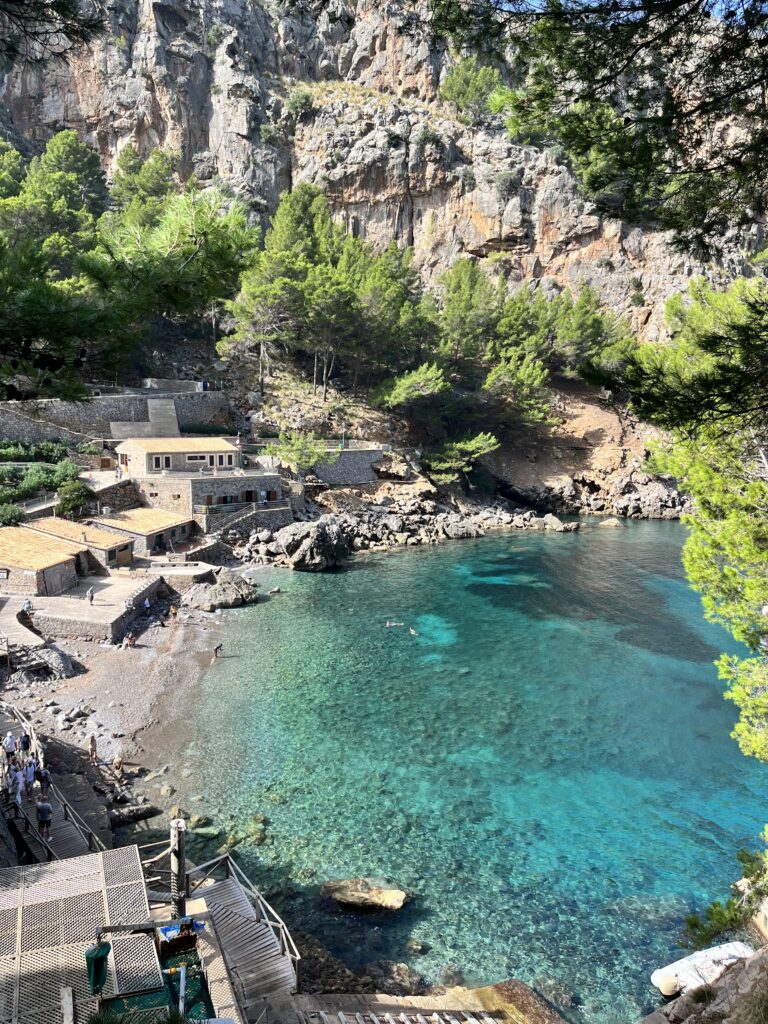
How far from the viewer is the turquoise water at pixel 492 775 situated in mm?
12625

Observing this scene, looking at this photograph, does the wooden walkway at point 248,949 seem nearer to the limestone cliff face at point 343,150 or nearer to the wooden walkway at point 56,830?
the wooden walkway at point 56,830

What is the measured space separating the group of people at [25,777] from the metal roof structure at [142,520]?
17.5 metres

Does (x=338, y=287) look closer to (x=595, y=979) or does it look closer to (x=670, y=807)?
(x=670, y=807)

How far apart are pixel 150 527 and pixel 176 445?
280 inches

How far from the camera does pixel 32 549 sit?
27.1 meters

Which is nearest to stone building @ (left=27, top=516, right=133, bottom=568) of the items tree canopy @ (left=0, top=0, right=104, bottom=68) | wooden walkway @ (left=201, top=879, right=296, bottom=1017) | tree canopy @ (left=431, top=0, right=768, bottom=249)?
wooden walkway @ (left=201, top=879, right=296, bottom=1017)

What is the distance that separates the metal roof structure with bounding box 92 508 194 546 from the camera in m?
32.4

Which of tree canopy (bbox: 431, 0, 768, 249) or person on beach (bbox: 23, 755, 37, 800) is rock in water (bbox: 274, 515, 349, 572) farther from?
tree canopy (bbox: 431, 0, 768, 249)

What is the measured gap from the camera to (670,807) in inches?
659

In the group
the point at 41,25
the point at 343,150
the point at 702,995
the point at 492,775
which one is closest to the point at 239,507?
the point at 492,775

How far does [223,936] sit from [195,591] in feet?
69.3

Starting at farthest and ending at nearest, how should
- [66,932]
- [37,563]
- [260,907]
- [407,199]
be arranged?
[407,199] < [37,563] < [260,907] < [66,932]

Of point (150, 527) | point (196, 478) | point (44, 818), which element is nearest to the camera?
point (44, 818)

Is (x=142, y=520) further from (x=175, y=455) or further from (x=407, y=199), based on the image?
(x=407, y=199)
